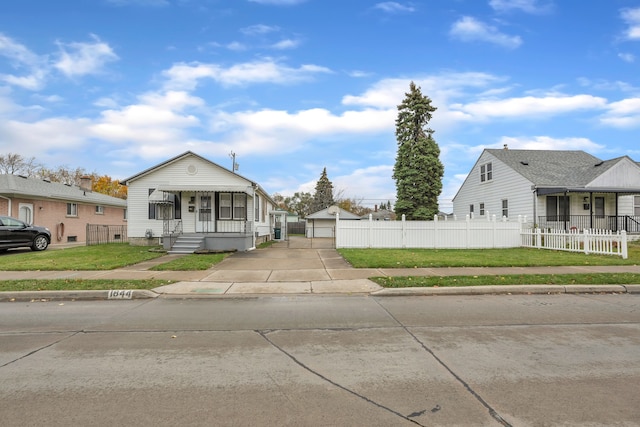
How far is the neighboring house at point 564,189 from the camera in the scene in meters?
22.4

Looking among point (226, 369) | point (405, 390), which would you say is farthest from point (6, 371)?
point (405, 390)

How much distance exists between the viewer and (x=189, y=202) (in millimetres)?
20141

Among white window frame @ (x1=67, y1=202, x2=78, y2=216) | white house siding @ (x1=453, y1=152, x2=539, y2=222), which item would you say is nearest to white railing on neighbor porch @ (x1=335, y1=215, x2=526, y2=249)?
white house siding @ (x1=453, y1=152, x2=539, y2=222)

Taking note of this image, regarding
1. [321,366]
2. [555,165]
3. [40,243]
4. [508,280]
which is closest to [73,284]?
[321,366]

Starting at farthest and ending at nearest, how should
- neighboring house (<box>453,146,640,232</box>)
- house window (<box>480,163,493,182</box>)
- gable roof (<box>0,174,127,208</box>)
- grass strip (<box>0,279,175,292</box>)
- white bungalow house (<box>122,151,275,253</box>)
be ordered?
house window (<box>480,163,493,182</box>) < neighboring house (<box>453,146,640,232</box>) < gable roof (<box>0,174,127,208</box>) < white bungalow house (<box>122,151,275,253</box>) < grass strip (<box>0,279,175,292</box>)

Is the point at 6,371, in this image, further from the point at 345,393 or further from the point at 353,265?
the point at 353,265

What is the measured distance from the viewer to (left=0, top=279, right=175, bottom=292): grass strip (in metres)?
8.30

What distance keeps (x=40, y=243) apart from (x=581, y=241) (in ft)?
82.8

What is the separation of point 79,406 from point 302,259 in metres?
11.1

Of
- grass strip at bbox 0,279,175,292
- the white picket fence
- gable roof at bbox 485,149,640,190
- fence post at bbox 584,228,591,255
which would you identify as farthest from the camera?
gable roof at bbox 485,149,640,190

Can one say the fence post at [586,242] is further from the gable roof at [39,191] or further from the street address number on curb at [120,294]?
the gable roof at [39,191]

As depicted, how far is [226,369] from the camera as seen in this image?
4070 mm

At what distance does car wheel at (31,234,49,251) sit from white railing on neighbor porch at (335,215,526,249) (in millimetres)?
14326

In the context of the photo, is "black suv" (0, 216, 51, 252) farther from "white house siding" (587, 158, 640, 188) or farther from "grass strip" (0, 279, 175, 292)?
"white house siding" (587, 158, 640, 188)
